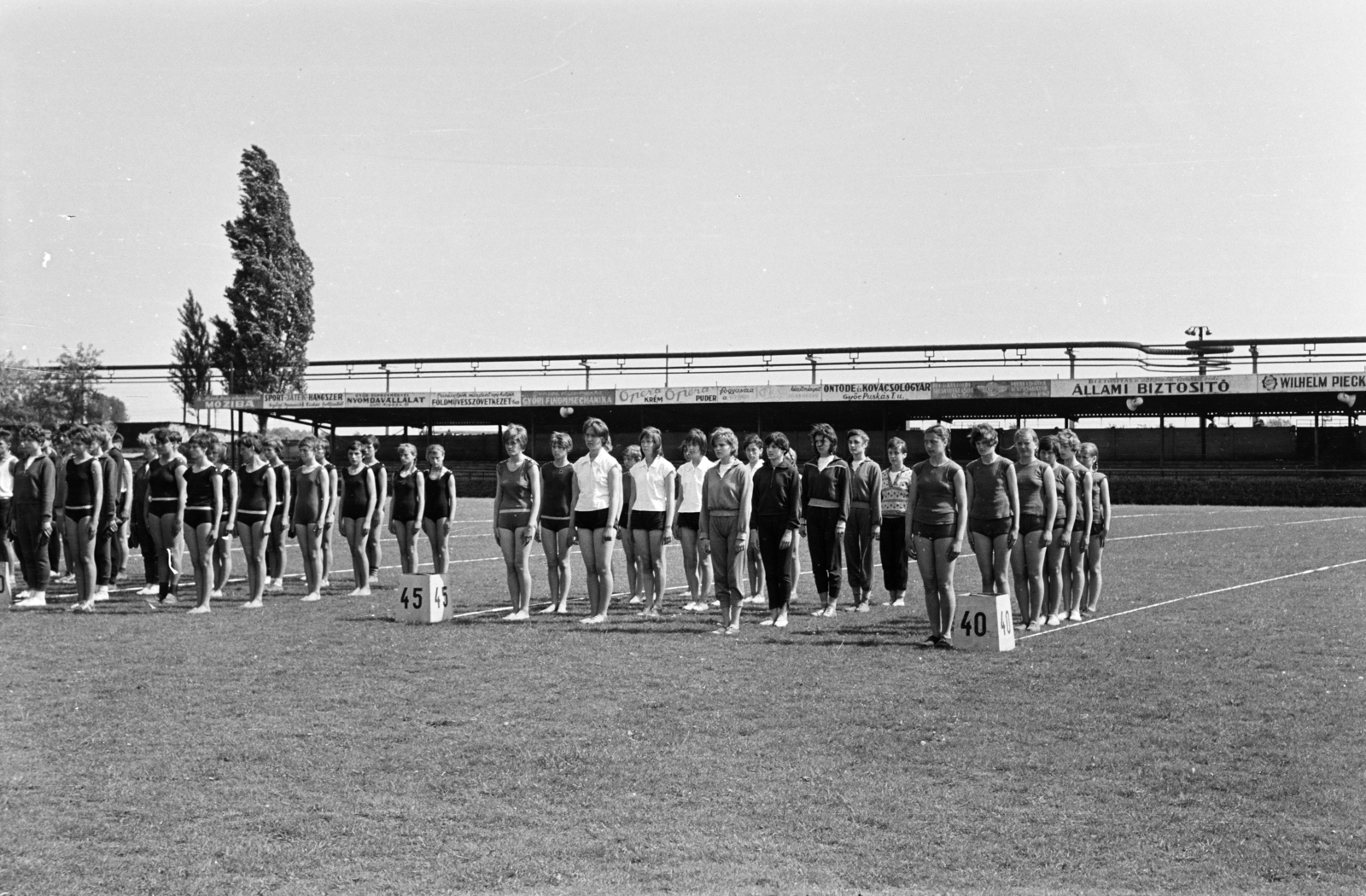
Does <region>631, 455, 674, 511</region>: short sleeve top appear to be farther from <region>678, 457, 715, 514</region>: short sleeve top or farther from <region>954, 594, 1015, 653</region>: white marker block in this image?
<region>954, 594, 1015, 653</region>: white marker block

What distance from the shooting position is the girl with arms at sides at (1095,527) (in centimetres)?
1060

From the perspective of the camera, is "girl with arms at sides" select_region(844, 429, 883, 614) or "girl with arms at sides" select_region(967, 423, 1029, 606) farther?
"girl with arms at sides" select_region(844, 429, 883, 614)

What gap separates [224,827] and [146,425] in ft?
150

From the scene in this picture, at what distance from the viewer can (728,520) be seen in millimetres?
9773

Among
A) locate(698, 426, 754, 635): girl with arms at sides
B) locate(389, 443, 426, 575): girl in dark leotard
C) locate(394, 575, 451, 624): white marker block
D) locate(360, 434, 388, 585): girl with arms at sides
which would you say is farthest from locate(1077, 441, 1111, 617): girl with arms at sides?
locate(360, 434, 388, 585): girl with arms at sides


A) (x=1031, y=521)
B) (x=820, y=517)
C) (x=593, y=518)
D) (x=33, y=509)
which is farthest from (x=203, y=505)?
(x=1031, y=521)

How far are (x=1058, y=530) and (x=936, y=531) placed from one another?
1.90m

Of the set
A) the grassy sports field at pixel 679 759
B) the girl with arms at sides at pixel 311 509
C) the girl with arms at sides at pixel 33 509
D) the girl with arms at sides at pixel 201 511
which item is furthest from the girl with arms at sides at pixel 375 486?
the grassy sports field at pixel 679 759

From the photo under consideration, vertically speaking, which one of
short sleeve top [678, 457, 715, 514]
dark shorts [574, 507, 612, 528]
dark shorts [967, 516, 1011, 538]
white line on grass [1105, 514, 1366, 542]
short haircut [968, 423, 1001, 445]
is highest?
short haircut [968, 423, 1001, 445]

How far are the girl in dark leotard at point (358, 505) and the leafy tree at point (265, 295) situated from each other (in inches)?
1315

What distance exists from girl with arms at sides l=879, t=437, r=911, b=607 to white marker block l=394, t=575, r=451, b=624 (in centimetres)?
420

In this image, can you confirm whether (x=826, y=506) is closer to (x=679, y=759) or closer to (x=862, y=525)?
(x=862, y=525)

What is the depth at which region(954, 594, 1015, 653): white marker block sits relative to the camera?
8625mm

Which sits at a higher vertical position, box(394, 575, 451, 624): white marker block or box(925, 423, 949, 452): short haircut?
box(925, 423, 949, 452): short haircut
